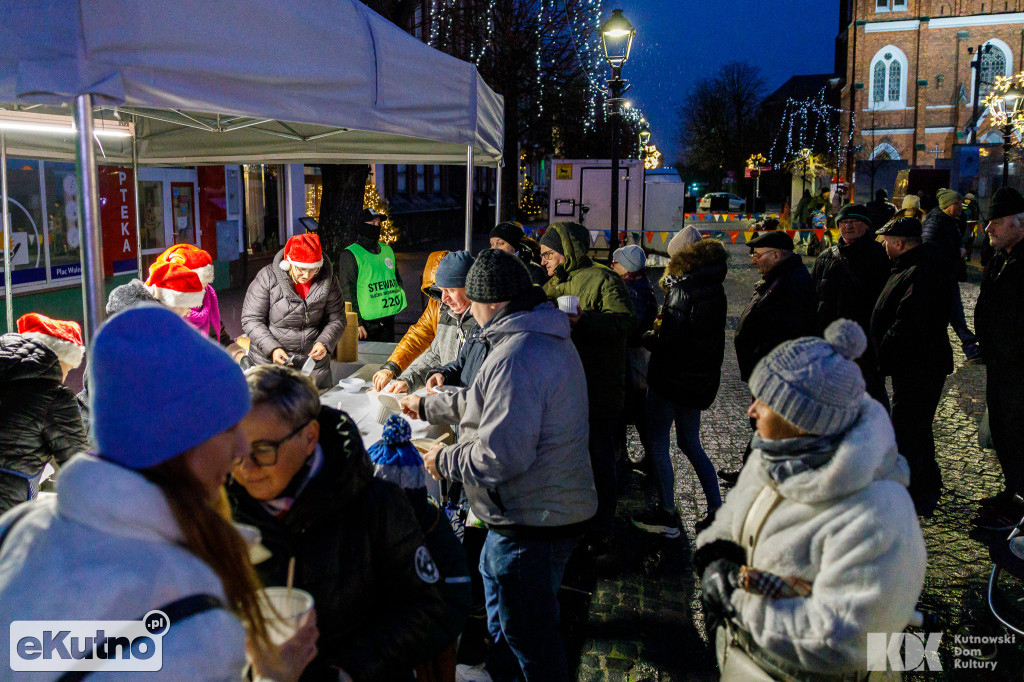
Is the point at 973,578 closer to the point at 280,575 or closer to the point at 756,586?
the point at 756,586

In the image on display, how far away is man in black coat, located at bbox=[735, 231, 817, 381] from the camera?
5207mm

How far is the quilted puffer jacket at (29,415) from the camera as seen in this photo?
2.93m

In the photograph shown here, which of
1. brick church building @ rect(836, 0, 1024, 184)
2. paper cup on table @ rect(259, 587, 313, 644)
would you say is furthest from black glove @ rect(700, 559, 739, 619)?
brick church building @ rect(836, 0, 1024, 184)

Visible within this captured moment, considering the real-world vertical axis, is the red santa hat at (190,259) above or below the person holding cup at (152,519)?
above

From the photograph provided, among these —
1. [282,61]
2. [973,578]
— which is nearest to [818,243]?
[973,578]

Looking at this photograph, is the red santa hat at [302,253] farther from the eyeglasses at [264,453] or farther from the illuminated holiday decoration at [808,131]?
the illuminated holiday decoration at [808,131]

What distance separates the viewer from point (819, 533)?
184 centimetres

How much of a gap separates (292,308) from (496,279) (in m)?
2.77

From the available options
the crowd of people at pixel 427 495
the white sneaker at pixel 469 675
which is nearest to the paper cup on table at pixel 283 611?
the crowd of people at pixel 427 495

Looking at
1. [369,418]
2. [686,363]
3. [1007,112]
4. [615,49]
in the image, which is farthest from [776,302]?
[1007,112]

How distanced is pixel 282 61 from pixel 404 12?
788 cm

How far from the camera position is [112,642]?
113 centimetres

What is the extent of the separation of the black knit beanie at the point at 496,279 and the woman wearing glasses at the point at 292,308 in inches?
97.8

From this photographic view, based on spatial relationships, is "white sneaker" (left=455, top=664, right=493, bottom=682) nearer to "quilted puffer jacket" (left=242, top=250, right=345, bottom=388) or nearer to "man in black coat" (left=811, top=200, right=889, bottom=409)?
"quilted puffer jacket" (left=242, top=250, right=345, bottom=388)
